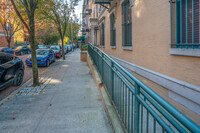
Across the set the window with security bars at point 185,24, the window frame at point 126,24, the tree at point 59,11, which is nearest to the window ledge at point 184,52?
the window with security bars at point 185,24

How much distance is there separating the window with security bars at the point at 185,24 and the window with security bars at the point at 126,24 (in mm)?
3380

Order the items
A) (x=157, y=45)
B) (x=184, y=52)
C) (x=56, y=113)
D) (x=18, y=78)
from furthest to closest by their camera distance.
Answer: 1. (x=18, y=78)
2. (x=157, y=45)
3. (x=56, y=113)
4. (x=184, y=52)

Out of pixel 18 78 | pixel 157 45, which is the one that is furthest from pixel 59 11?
pixel 157 45

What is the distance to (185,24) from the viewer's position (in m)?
3.81

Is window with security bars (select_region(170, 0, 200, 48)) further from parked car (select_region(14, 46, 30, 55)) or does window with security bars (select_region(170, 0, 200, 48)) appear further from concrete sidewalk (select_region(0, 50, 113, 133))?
parked car (select_region(14, 46, 30, 55))

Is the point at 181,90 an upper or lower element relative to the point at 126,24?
lower

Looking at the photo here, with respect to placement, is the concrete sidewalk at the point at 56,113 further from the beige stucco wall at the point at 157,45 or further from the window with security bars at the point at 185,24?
the window with security bars at the point at 185,24

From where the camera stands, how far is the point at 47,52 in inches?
618

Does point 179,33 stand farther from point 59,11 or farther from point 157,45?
point 59,11

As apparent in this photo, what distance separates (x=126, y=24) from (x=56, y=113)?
16.9 feet

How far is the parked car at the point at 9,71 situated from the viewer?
6.40 meters

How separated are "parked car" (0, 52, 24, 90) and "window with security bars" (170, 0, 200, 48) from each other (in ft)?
19.2

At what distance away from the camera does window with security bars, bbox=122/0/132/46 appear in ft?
24.6

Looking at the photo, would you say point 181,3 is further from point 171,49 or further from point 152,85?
point 152,85
